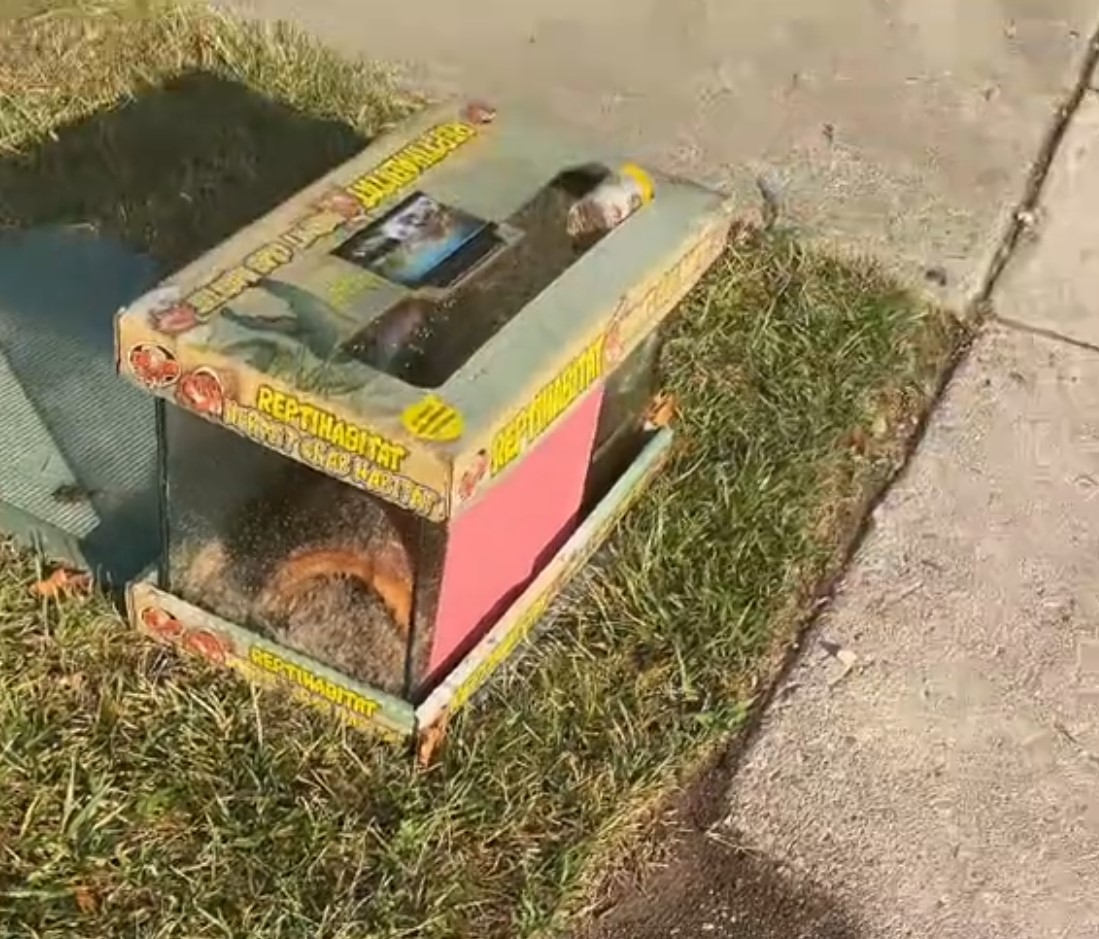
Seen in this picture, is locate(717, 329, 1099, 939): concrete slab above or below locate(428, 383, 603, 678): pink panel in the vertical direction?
below

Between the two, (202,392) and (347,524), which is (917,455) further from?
(202,392)

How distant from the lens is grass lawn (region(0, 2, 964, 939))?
254 centimetres

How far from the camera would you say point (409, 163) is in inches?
110

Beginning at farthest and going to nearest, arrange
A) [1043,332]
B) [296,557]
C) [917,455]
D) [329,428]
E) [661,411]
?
1. [1043,332]
2. [917,455]
3. [661,411]
4. [296,557]
5. [329,428]

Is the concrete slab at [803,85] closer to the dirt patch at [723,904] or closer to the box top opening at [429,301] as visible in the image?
the box top opening at [429,301]

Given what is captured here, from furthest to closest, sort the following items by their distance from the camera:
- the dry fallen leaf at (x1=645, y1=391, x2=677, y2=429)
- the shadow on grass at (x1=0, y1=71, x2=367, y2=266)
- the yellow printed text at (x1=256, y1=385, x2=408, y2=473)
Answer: the shadow on grass at (x1=0, y1=71, x2=367, y2=266), the dry fallen leaf at (x1=645, y1=391, x2=677, y2=429), the yellow printed text at (x1=256, y1=385, x2=408, y2=473)

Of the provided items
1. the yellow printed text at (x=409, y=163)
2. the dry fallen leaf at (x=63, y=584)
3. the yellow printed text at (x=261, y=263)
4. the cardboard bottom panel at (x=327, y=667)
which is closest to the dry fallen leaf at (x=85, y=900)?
the cardboard bottom panel at (x=327, y=667)

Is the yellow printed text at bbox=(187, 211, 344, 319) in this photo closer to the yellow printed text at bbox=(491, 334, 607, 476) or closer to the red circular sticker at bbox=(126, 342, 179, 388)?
the red circular sticker at bbox=(126, 342, 179, 388)

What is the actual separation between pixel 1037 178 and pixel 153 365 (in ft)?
8.02

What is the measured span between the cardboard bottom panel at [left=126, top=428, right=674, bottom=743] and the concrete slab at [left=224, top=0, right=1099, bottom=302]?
1.42 meters

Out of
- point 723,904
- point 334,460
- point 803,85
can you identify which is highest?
point 334,460

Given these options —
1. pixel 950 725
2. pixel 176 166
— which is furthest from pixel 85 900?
pixel 176 166

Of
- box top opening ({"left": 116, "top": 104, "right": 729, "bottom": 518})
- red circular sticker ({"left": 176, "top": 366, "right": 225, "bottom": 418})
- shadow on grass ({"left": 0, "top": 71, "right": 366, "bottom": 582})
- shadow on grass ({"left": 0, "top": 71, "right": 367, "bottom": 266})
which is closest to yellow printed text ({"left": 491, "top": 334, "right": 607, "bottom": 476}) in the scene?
box top opening ({"left": 116, "top": 104, "right": 729, "bottom": 518})

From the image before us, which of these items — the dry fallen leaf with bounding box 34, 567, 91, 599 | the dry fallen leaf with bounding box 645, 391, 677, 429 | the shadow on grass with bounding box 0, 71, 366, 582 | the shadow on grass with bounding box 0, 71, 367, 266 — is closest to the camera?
the dry fallen leaf with bounding box 34, 567, 91, 599
